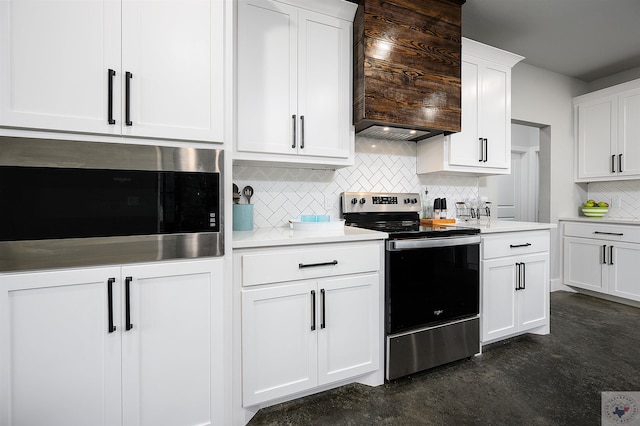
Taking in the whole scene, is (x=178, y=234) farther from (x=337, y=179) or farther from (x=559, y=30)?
(x=559, y=30)

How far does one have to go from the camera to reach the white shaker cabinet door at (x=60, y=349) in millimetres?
1117

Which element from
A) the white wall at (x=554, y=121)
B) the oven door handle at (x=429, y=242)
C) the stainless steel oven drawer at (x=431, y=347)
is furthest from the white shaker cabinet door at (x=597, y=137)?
the stainless steel oven drawer at (x=431, y=347)

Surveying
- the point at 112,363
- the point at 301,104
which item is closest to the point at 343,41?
the point at 301,104

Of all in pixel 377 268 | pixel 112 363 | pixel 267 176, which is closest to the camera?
pixel 112 363

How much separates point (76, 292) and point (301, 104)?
1.55m

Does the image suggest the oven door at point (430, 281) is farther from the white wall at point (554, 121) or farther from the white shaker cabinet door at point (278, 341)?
the white wall at point (554, 121)

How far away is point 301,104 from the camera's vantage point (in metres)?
1.99

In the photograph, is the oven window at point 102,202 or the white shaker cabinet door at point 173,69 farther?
the white shaker cabinet door at point 173,69

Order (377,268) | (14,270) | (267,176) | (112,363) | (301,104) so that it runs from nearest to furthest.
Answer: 1. (14,270)
2. (112,363)
3. (377,268)
4. (301,104)
5. (267,176)

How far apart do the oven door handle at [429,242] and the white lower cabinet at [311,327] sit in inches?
3.9

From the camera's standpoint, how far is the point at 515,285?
7.77 feet

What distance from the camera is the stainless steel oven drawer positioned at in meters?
1.88

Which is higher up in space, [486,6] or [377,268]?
[486,6]

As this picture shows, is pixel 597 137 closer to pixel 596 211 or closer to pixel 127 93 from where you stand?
pixel 596 211
